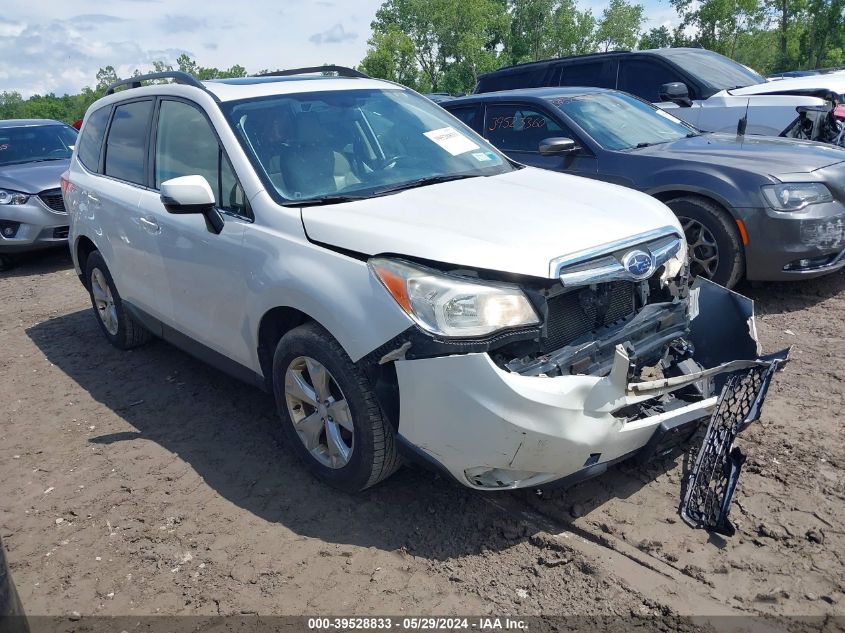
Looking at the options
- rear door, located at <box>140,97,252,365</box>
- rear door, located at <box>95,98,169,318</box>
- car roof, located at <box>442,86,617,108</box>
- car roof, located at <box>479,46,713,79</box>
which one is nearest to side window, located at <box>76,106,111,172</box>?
rear door, located at <box>95,98,169,318</box>

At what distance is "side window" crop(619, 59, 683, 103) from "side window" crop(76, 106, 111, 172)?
20.6 feet

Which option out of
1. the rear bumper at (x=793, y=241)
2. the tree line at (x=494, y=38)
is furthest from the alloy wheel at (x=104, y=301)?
the tree line at (x=494, y=38)

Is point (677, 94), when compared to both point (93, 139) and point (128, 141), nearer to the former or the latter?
point (128, 141)

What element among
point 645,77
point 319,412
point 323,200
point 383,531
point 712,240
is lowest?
point 383,531

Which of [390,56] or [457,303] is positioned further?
[390,56]

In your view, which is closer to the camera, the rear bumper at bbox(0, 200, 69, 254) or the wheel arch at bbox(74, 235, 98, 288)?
the wheel arch at bbox(74, 235, 98, 288)

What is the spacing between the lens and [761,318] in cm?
516

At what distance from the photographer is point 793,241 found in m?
5.00

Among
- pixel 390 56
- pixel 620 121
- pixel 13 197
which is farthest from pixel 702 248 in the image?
pixel 390 56

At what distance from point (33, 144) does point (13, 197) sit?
172cm

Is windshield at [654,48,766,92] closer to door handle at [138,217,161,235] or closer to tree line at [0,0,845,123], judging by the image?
door handle at [138,217,161,235]

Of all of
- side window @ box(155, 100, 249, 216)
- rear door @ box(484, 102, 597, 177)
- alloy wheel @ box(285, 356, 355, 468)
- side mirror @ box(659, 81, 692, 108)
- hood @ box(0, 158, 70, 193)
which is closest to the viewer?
alloy wheel @ box(285, 356, 355, 468)

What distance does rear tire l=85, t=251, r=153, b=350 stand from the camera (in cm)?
512

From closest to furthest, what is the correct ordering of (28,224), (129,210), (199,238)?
(199,238)
(129,210)
(28,224)
